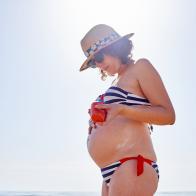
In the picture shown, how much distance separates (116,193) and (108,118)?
1.64ft

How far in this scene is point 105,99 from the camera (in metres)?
3.92

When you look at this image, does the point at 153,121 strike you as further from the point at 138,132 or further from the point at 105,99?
the point at 105,99

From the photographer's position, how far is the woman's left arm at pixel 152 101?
146 inches

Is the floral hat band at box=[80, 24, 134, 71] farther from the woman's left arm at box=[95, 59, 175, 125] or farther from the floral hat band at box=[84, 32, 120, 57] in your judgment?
the woman's left arm at box=[95, 59, 175, 125]

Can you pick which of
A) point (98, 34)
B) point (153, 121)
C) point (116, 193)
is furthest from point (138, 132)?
point (98, 34)

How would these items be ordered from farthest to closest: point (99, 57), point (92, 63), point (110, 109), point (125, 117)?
point (92, 63) < point (99, 57) < point (125, 117) < point (110, 109)

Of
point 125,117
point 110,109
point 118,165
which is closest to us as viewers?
point 110,109

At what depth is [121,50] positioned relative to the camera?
4.07 meters

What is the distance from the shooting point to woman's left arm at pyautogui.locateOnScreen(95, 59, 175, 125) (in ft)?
12.1

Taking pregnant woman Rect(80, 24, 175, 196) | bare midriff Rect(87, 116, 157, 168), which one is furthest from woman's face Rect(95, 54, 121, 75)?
bare midriff Rect(87, 116, 157, 168)

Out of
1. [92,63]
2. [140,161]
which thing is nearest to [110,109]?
[140,161]

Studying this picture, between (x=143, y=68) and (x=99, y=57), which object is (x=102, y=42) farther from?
(x=143, y=68)

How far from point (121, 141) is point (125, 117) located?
7.0 inches

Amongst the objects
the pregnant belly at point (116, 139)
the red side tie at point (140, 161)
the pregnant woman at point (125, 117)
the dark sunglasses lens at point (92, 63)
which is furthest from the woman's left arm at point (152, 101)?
the dark sunglasses lens at point (92, 63)
